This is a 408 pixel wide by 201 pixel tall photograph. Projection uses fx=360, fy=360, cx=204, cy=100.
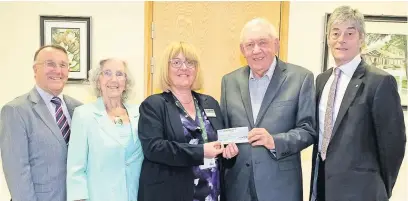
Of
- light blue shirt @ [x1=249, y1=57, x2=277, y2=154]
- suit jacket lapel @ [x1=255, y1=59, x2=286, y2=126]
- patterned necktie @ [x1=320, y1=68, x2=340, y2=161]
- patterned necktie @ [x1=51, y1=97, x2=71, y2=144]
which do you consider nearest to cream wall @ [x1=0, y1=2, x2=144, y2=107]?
patterned necktie @ [x1=51, y1=97, x2=71, y2=144]

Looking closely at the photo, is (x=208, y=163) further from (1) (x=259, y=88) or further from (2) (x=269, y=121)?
(1) (x=259, y=88)

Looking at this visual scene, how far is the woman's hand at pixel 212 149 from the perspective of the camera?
6.10 feet

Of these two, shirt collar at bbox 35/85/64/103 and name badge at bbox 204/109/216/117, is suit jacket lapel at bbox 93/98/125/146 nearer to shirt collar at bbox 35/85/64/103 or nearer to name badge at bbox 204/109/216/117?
shirt collar at bbox 35/85/64/103

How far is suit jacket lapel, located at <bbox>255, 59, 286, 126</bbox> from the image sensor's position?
2014mm

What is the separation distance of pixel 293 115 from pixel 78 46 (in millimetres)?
1910

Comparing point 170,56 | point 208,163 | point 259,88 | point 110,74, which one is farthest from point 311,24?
point 110,74

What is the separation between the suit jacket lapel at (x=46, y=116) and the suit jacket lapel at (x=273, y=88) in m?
1.11

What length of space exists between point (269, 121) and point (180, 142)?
0.51 meters

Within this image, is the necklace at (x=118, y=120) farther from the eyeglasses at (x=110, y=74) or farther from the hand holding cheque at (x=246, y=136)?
the hand holding cheque at (x=246, y=136)

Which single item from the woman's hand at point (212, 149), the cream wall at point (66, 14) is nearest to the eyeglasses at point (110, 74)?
the woman's hand at point (212, 149)

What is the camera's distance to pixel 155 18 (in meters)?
3.06

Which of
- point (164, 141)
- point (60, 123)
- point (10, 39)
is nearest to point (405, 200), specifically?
point (164, 141)

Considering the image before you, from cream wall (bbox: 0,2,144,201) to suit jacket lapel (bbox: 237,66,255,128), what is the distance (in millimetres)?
1160

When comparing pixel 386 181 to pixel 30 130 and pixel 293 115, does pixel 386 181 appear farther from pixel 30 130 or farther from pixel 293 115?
pixel 30 130
